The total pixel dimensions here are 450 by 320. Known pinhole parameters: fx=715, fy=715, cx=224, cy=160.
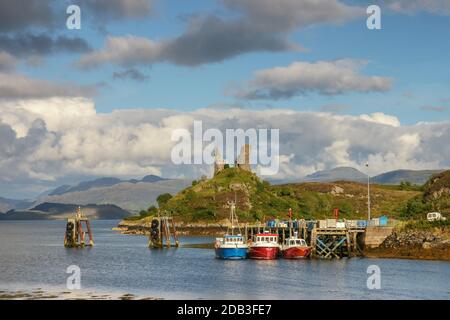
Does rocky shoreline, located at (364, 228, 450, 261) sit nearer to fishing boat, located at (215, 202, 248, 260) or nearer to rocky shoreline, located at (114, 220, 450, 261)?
rocky shoreline, located at (114, 220, 450, 261)

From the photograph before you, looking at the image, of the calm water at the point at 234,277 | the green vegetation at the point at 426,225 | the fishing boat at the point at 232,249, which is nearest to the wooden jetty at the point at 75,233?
the calm water at the point at 234,277

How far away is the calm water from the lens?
305ft

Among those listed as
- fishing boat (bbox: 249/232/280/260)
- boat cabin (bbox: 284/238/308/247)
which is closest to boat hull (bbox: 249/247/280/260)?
fishing boat (bbox: 249/232/280/260)

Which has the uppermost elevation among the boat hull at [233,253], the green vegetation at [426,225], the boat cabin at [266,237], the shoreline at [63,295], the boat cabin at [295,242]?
the green vegetation at [426,225]

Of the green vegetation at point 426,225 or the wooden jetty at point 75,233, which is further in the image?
the wooden jetty at point 75,233

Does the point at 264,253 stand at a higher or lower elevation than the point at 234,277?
higher

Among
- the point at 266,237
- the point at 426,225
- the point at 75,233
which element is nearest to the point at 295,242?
the point at 266,237

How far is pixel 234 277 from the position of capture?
366ft

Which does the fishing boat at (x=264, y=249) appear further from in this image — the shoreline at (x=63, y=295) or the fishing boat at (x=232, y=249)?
the shoreline at (x=63, y=295)

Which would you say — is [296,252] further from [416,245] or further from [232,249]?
[416,245]

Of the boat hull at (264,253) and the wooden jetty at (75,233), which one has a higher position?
the wooden jetty at (75,233)

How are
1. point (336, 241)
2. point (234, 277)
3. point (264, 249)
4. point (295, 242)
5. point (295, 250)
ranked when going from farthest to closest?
1. point (336, 241)
2. point (295, 242)
3. point (295, 250)
4. point (264, 249)
5. point (234, 277)

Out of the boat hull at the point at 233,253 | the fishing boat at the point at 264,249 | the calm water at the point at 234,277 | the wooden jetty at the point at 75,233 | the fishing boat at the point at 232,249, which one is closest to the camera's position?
the calm water at the point at 234,277

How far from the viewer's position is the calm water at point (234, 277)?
92.9 m
